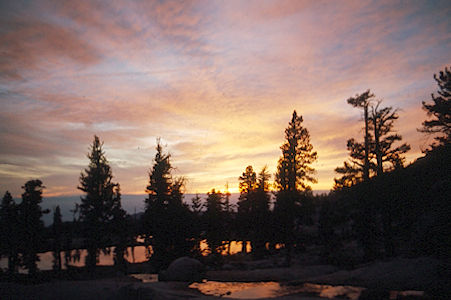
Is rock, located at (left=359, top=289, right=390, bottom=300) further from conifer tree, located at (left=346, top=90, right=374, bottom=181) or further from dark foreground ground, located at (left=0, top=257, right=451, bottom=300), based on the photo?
conifer tree, located at (left=346, top=90, right=374, bottom=181)

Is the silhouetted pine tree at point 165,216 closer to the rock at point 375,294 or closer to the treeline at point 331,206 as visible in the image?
the treeline at point 331,206

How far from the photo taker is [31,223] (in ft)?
118

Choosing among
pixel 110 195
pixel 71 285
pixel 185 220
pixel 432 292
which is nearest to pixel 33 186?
pixel 110 195

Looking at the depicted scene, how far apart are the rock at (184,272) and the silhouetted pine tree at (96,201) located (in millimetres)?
11875

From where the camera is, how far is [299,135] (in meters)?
29.2

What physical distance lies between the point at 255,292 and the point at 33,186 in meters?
35.3

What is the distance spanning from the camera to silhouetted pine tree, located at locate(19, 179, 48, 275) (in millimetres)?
34625

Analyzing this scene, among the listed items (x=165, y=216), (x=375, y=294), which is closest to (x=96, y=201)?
(x=165, y=216)

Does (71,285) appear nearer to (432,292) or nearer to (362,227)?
(432,292)

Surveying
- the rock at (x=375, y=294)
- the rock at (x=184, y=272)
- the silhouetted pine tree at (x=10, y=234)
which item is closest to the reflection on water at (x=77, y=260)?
the silhouetted pine tree at (x=10, y=234)

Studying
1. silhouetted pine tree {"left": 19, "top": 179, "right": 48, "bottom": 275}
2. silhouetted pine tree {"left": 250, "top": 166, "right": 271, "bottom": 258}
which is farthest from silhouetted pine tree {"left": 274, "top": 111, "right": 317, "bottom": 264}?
silhouetted pine tree {"left": 19, "top": 179, "right": 48, "bottom": 275}

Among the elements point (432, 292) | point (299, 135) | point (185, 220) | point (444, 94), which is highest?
point (444, 94)

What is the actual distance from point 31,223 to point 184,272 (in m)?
27.4

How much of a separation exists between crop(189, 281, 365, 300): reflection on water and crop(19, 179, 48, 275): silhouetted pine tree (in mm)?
26883
